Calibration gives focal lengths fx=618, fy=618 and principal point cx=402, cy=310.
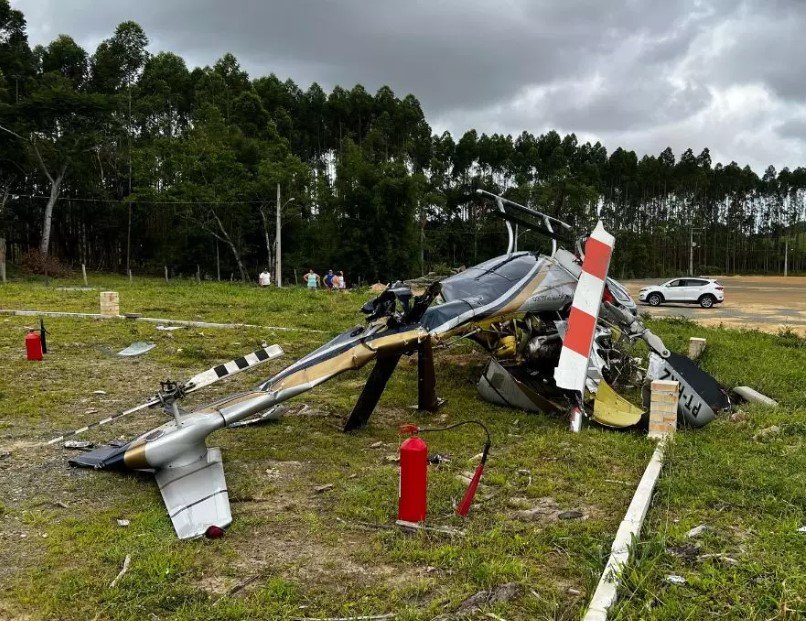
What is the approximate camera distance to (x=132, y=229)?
48.8 meters

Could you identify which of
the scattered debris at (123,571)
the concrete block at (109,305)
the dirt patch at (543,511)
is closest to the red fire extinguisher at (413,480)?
the dirt patch at (543,511)

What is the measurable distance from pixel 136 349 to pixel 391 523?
8.50 m

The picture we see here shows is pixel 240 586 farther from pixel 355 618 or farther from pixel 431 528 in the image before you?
pixel 431 528

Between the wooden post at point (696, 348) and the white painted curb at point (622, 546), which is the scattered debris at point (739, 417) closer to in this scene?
the white painted curb at point (622, 546)

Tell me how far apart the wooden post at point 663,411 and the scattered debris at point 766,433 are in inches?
31.7

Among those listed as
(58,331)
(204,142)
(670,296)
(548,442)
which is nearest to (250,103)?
(204,142)

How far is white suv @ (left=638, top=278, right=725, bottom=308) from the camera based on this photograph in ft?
93.8

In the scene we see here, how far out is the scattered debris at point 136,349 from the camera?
10943 mm

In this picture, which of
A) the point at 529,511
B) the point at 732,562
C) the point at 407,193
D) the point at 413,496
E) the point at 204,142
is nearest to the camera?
the point at 732,562

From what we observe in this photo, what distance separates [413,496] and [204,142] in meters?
40.0

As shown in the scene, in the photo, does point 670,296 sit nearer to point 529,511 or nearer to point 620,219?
point 529,511

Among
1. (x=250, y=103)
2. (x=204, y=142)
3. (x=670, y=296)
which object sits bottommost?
(x=670, y=296)

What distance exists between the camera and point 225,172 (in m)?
40.2

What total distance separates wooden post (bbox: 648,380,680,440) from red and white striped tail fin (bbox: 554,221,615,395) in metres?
0.90
